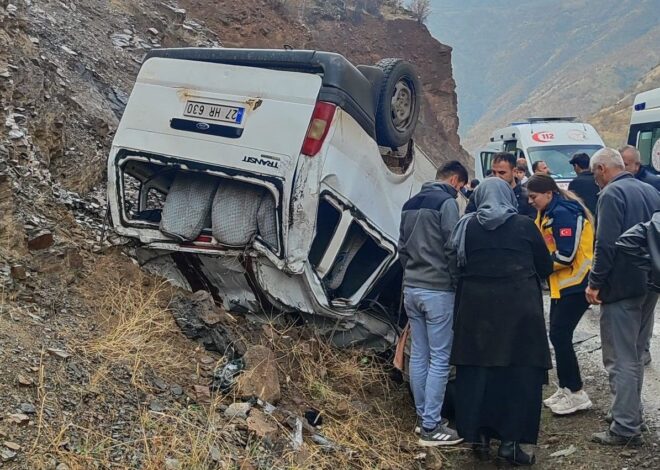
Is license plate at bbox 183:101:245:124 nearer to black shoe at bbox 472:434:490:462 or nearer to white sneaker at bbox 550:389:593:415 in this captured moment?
black shoe at bbox 472:434:490:462

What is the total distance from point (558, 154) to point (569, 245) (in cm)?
759

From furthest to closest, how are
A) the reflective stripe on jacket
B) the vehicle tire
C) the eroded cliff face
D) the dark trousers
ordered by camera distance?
Answer: 1. the eroded cliff face
2. the vehicle tire
3. the dark trousers
4. the reflective stripe on jacket

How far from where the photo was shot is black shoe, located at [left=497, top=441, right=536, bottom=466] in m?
3.83

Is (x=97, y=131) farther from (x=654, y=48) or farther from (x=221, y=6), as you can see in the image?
(x=654, y=48)

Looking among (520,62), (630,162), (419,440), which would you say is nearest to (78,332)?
(419,440)

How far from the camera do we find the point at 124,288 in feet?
14.6

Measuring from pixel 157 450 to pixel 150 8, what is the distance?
965cm

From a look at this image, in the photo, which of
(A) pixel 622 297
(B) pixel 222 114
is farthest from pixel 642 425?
(B) pixel 222 114

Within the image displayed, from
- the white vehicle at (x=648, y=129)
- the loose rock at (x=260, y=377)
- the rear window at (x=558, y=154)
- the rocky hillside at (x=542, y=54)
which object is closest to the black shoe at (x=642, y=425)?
the loose rock at (x=260, y=377)

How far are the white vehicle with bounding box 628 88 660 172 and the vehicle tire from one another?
5.77 meters

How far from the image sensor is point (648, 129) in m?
9.98

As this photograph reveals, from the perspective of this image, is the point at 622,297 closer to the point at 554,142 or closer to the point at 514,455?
the point at 514,455

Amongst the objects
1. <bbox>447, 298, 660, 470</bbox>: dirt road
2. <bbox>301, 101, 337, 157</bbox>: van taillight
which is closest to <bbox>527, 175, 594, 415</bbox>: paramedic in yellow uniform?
<bbox>447, 298, 660, 470</bbox>: dirt road

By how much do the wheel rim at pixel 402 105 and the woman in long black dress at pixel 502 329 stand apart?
4.61 feet
